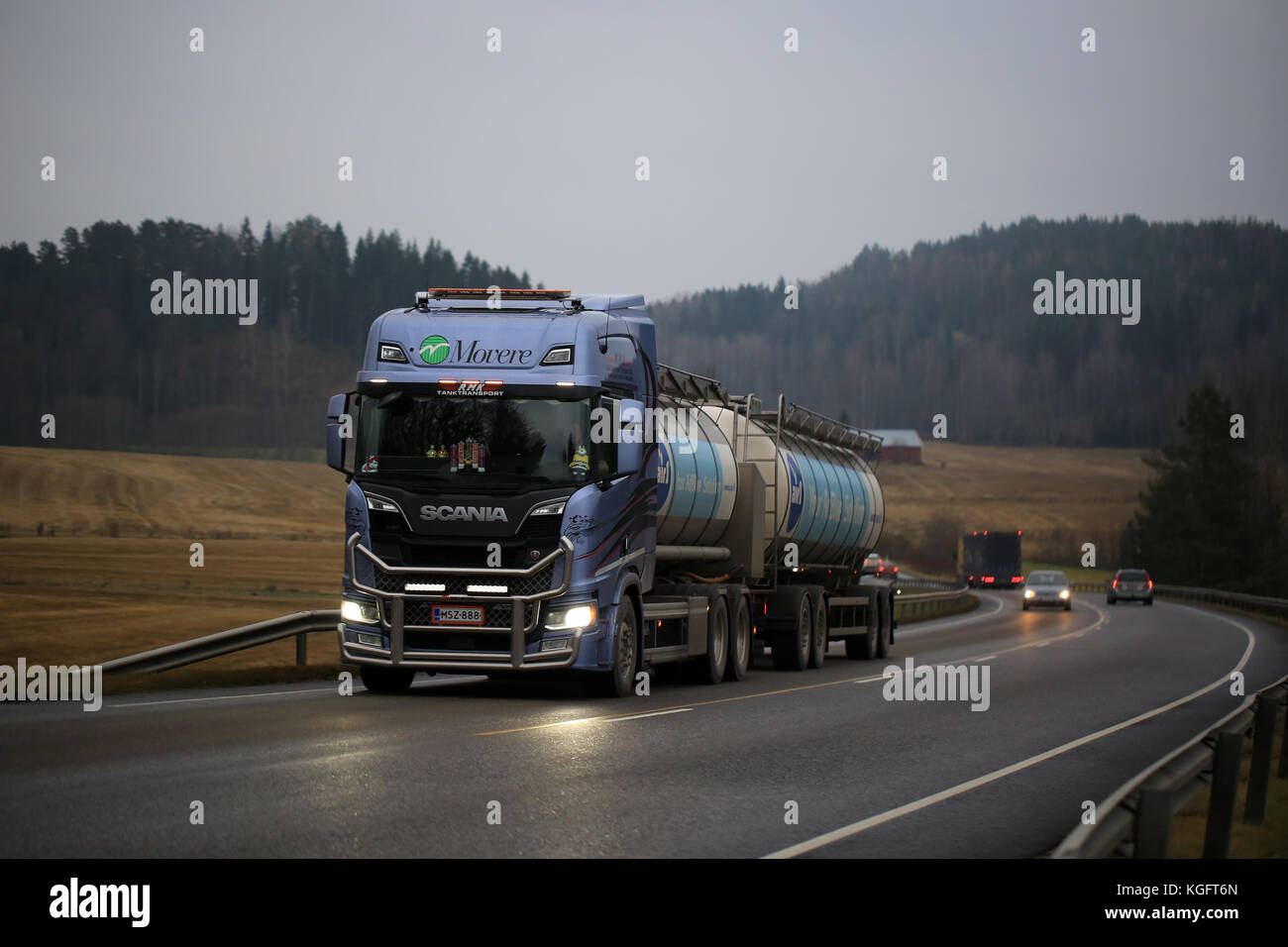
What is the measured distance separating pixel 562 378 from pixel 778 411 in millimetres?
7713

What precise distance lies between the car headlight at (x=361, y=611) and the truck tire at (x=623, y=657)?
103 inches

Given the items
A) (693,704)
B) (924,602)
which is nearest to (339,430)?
(693,704)

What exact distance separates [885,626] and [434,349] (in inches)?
618

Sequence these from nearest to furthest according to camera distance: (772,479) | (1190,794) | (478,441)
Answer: (1190,794)
(478,441)
(772,479)

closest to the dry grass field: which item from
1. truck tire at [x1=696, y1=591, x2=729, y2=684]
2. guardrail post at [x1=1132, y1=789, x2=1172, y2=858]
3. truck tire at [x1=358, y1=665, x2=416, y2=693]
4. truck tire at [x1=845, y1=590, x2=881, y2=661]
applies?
truck tire at [x1=358, y1=665, x2=416, y2=693]

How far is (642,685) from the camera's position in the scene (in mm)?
18719

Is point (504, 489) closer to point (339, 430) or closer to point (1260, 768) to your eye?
point (339, 430)

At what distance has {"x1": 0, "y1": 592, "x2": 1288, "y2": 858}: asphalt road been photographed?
338 inches

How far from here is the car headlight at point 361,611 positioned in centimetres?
1700

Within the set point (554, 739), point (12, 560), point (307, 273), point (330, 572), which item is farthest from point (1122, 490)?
point (554, 739)

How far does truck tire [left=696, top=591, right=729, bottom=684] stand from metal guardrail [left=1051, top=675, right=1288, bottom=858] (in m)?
9.30

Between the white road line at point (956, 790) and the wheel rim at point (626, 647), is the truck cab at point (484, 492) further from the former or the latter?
the white road line at point (956, 790)

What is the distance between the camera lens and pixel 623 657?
18031 millimetres

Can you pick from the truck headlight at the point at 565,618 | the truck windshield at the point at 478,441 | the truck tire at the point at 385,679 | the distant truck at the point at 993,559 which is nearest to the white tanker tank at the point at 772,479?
the truck windshield at the point at 478,441
